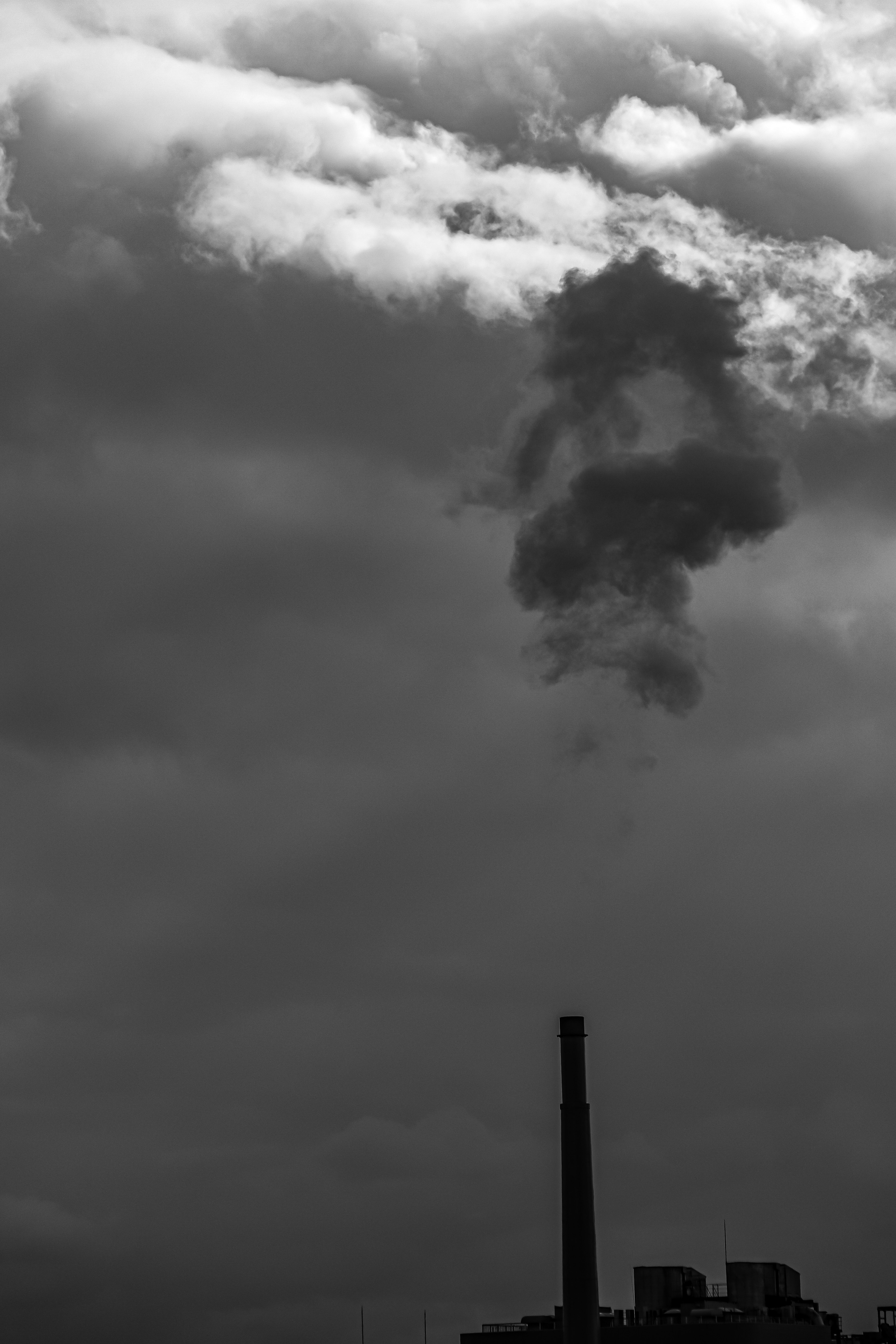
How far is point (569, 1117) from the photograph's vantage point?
55719 millimetres

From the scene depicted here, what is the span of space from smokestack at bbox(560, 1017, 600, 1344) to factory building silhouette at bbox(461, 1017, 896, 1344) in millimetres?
22

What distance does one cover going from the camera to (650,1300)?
217ft

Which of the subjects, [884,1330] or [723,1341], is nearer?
[723,1341]

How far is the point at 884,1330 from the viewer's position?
7844 cm

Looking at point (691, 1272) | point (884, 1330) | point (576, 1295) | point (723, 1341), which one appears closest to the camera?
point (576, 1295)

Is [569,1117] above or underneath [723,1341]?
above

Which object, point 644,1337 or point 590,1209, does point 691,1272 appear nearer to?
point 644,1337

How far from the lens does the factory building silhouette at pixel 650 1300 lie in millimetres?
54531

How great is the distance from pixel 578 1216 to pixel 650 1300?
44.4ft

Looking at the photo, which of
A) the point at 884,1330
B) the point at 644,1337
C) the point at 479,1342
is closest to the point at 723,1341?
the point at 644,1337

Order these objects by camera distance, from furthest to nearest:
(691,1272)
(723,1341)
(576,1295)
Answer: (691,1272), (723,1341), (576,1295)

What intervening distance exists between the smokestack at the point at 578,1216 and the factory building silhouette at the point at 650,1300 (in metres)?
0.02

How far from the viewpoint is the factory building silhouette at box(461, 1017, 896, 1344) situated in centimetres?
5453

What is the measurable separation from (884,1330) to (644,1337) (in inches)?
805
